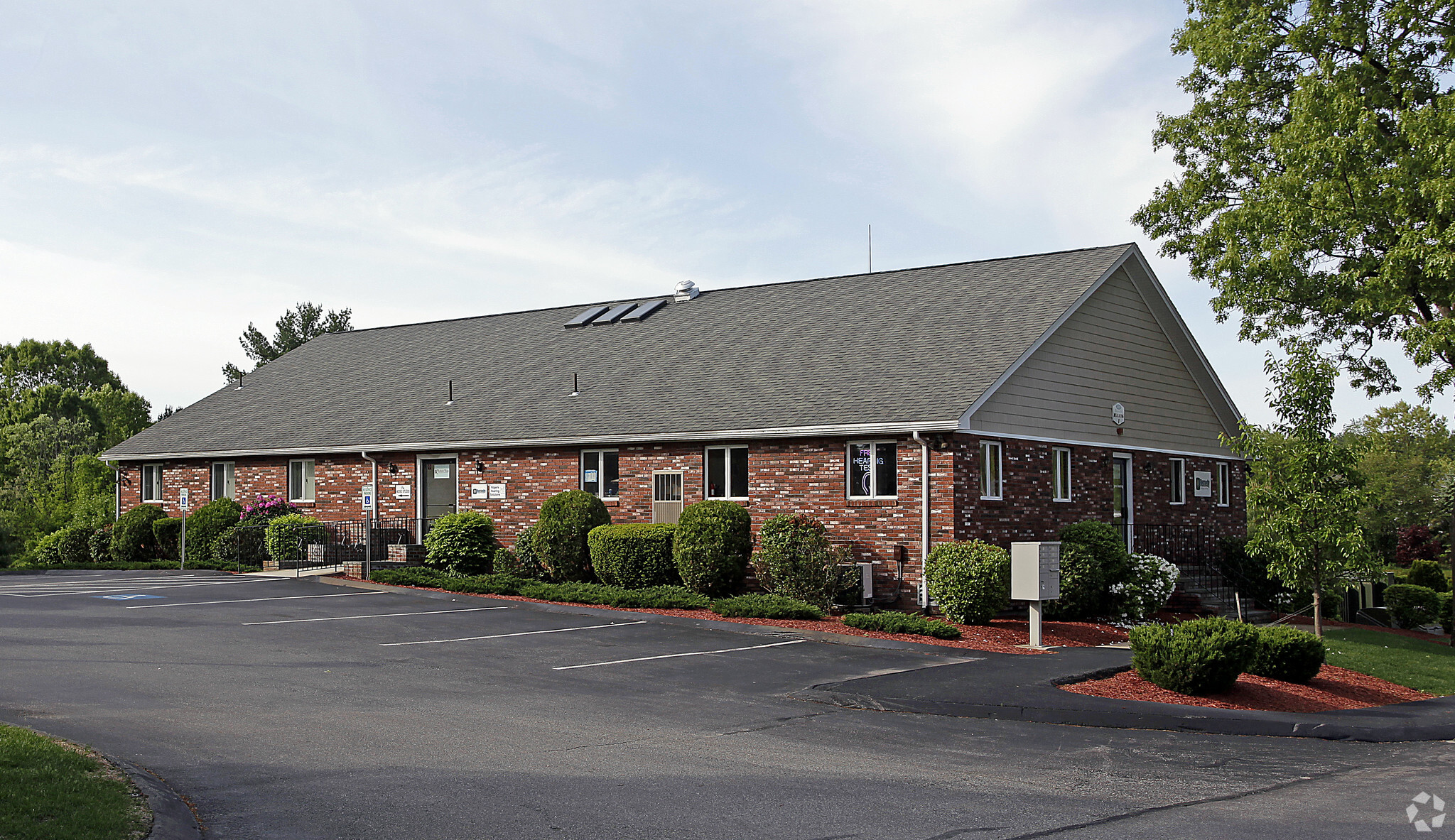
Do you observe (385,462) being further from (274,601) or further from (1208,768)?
(1208,768)

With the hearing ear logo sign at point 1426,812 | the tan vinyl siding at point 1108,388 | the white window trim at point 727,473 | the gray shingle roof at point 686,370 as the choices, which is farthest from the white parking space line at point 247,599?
the hearing ear logo sign at point 1426,812

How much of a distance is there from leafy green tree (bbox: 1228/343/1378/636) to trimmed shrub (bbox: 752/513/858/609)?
6.61 m

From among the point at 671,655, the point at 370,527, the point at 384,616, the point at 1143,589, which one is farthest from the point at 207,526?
the point at 1143,589

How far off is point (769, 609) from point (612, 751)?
955cm

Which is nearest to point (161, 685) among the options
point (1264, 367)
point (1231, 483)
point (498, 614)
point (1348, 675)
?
point (498, 614)

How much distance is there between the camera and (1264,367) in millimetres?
19062

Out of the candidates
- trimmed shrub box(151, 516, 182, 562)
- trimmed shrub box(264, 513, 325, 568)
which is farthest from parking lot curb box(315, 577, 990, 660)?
trimmed shrub box(151, 516, 182, 562)

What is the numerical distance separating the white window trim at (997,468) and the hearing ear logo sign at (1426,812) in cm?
1242

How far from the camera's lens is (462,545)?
82.2ft

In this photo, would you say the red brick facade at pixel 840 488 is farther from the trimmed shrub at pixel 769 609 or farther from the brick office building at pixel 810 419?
the trimmed shrub at pixel 769 609

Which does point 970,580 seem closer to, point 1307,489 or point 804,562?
point 804,562

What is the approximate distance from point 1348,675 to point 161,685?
49.2 ft

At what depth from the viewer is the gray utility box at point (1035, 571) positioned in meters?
17.1

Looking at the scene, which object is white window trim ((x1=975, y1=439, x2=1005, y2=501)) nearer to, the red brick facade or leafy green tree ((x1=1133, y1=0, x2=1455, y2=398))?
the red brick facade
